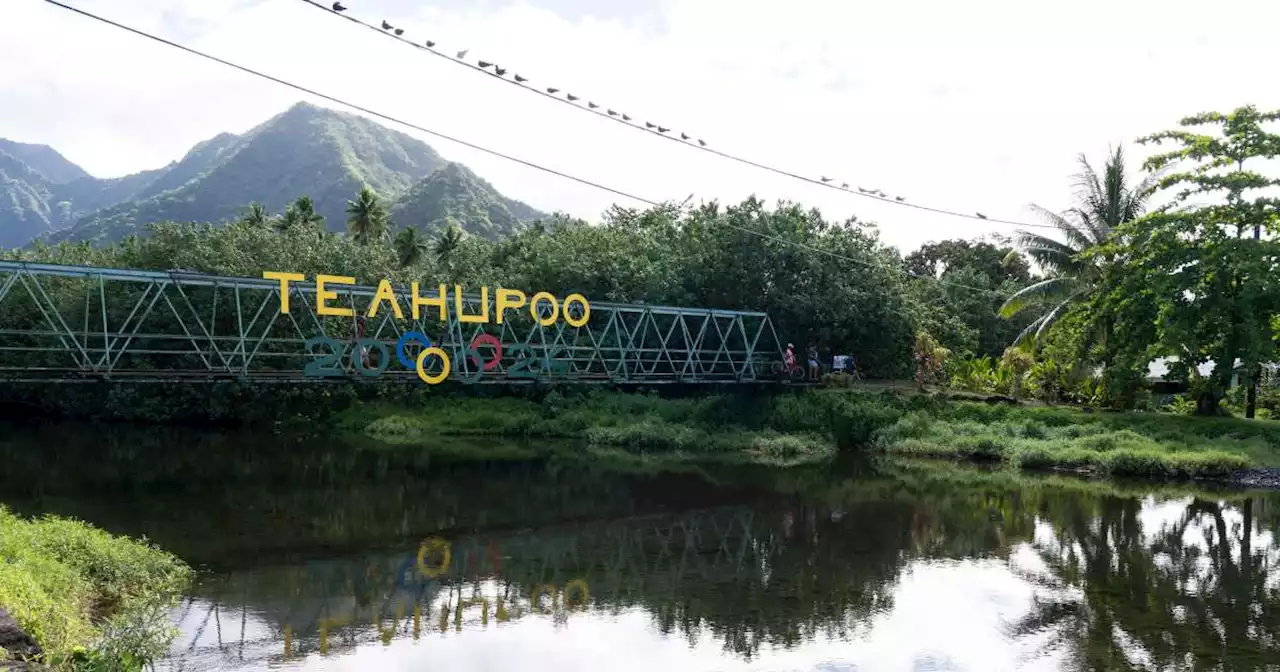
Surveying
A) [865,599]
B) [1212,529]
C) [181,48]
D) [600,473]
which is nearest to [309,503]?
[600,473]

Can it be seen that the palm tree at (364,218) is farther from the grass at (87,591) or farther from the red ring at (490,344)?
the grass at (87,591)

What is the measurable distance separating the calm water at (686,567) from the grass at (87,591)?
680mm

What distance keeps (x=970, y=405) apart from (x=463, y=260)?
25039 millimetres

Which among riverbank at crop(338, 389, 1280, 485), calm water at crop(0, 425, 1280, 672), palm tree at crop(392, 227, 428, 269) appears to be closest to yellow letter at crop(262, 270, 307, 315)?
calm water at crop(0, 425, 1280, 672)

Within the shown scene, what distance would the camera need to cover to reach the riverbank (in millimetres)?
27000

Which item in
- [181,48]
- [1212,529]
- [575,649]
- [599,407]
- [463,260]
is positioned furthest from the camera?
[463,260]

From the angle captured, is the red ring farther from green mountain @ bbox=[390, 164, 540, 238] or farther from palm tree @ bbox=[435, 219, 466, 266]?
green mountain @ bbox=[390, 164, 540, 238]

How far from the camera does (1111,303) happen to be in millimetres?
29172

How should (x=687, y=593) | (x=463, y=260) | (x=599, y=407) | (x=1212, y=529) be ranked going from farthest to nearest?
(x=463, y=260)
(x=599, y=407)
(x=1212, y=529)
(x=687, y=593)

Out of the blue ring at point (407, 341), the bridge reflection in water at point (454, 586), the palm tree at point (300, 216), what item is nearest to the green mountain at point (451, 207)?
the palm tree at point (300, 216)

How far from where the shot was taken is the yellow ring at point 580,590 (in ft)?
47.7

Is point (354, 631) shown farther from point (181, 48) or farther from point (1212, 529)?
point (1212, 529)

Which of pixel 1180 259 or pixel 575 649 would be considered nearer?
pixel 575 649

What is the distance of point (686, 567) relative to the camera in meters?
17.1
